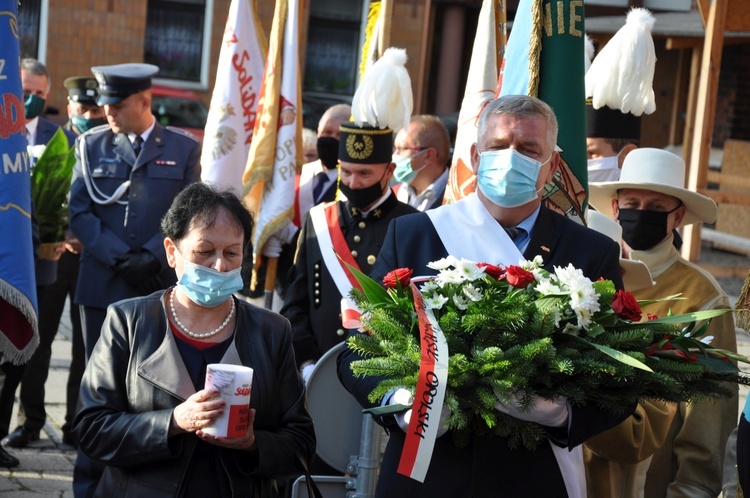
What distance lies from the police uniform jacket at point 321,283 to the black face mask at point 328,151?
145 cm

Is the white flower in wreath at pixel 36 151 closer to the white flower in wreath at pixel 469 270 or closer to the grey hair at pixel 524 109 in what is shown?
the grey hair at pixel 524 109

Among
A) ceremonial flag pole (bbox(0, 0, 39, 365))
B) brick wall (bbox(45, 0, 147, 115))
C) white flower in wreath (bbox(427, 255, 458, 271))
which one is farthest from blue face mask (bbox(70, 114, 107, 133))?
brick wall (bbox(45, 0, 147, 115))

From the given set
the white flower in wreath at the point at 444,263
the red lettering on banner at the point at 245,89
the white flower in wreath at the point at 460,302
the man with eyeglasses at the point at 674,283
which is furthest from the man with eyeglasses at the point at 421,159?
the white flower in wreath at the point at 460,302

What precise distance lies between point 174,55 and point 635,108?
16.3 metres

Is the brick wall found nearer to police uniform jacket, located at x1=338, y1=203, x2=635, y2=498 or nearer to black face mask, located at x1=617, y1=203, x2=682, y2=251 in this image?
black face mask, located at x1=617, y1=203, x2=682, y2=251

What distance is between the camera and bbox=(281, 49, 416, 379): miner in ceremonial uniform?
18.7 ft

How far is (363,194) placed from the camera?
228 inches

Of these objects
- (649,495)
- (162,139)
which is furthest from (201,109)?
(649,495)

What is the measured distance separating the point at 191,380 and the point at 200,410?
0.30m

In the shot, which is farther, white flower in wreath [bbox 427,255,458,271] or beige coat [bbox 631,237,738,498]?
beige coat [bbox 631,237,738,498]

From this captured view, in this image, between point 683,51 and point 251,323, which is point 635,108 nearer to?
point 251,323

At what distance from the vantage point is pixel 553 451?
3.24m

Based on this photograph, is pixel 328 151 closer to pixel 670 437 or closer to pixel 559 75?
pixel 559 75

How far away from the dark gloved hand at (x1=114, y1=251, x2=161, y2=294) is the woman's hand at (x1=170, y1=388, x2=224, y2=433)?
10.7 feet
